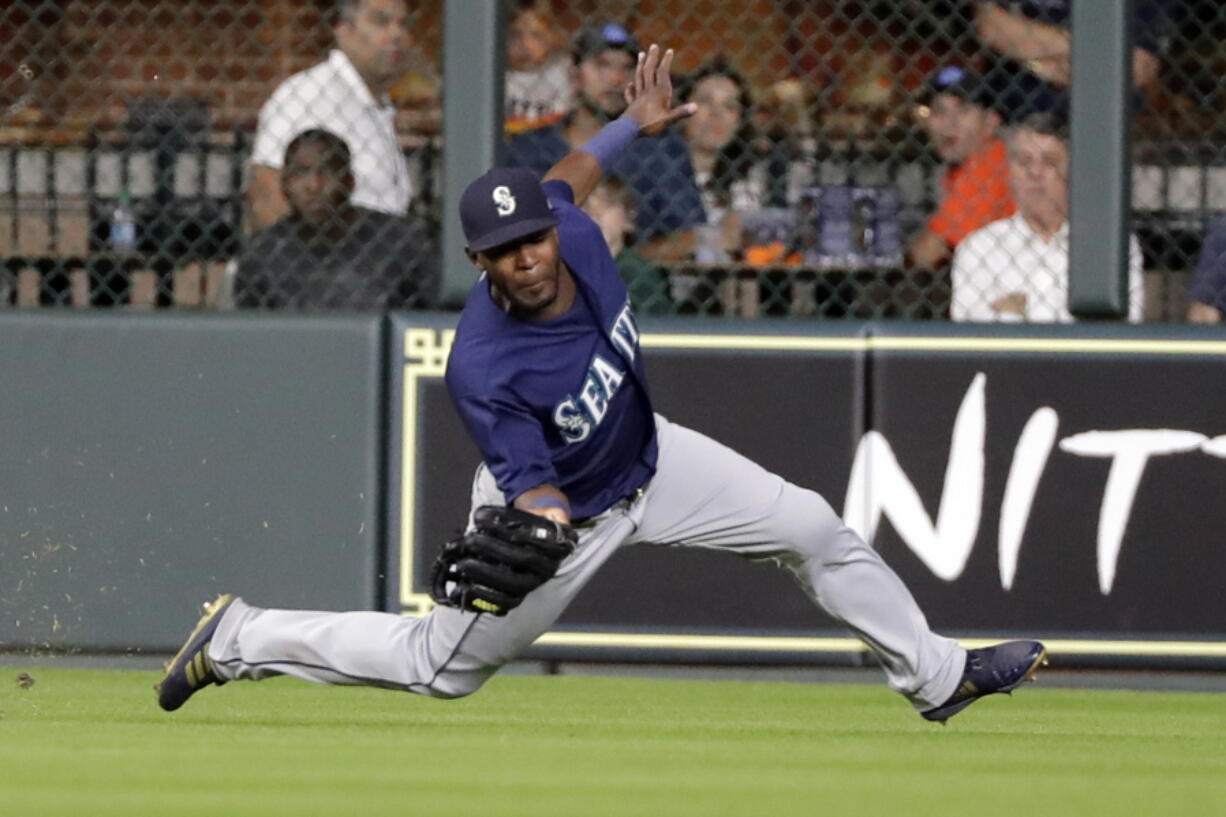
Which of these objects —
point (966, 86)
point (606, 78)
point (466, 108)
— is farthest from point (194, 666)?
point (966, 86)

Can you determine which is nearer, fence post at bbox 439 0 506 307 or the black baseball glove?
the black baseball glove

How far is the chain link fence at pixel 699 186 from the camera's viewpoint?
343 inches

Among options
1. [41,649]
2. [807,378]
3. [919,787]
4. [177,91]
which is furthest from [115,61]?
[919,787]

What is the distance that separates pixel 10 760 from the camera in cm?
569

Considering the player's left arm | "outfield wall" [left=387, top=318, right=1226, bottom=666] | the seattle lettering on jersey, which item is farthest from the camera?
"outfield wall" [left=387, top=318, right=1226, bottom=666]

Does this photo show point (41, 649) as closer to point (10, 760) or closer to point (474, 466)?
point (474, 466)

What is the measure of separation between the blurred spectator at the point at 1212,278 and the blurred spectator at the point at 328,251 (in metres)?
3.00

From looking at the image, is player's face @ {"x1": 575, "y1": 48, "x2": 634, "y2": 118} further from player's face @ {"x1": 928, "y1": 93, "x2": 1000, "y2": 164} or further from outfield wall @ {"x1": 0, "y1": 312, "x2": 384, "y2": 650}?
outfield wall @ {"x1": 0, "y1": 312, "x2": 384, "y2": 650}

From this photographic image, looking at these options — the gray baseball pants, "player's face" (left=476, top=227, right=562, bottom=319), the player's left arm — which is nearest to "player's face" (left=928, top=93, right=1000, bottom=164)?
the player's left arm

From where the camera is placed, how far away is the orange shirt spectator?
8.98 m

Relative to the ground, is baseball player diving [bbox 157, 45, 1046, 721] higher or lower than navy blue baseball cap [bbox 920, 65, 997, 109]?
lower

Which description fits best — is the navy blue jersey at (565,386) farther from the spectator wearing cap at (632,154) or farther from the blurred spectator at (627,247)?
the spectator wearing cap at (632,154)

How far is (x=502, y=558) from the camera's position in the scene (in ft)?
18.6

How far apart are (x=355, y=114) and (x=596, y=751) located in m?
3.72
